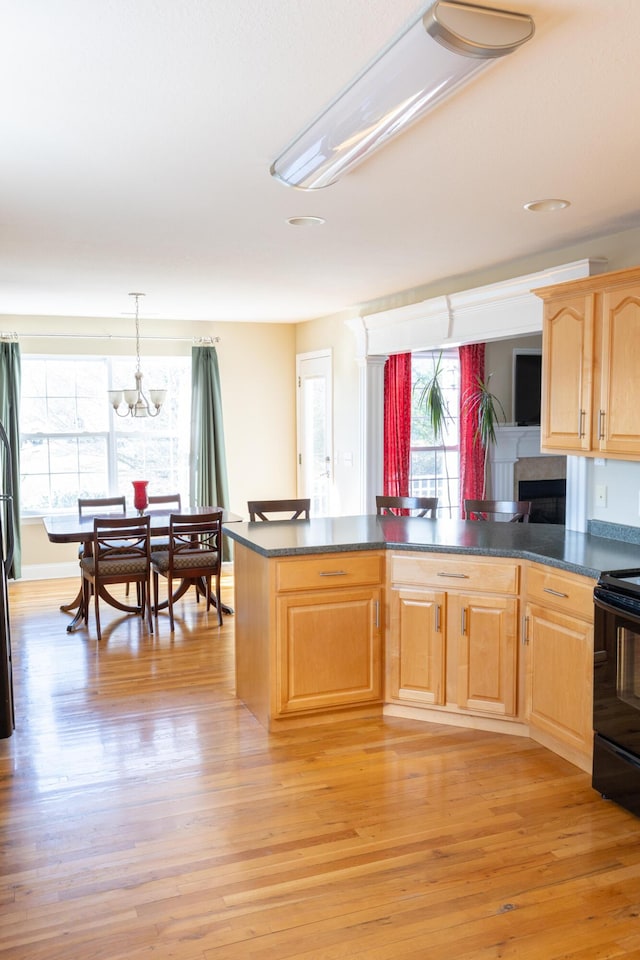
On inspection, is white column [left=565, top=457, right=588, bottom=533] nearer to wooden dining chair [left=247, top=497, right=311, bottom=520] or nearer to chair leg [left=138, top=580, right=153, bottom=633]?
wooden dining chair [left=247, top=497, right=311, bottom=520]

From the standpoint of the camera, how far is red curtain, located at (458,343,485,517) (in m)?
7.41

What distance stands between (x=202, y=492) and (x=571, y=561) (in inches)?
204

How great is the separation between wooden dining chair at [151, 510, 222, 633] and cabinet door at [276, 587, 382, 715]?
2002 millimetres

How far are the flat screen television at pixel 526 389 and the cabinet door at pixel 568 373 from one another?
10.7ft

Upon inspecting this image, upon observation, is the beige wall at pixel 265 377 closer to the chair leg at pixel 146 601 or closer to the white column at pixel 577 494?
the white column at pixel 577 494

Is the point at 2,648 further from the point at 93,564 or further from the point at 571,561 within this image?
the point at 571,561

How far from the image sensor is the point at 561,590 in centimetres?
342

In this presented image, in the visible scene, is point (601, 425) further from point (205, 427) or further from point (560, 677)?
point (205, 427)

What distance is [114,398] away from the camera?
6.20 metres

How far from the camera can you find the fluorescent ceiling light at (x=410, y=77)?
1808mm

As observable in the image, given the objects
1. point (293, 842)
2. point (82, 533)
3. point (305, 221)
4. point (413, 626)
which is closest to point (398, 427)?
point (82, 533)

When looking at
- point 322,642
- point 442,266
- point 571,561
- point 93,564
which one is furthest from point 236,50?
point 93,564

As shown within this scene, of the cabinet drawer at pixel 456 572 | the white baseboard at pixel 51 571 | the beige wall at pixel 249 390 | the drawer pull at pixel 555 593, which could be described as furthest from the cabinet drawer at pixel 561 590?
the beige wall at pixel 249 390

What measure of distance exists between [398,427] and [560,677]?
4.25 meters
